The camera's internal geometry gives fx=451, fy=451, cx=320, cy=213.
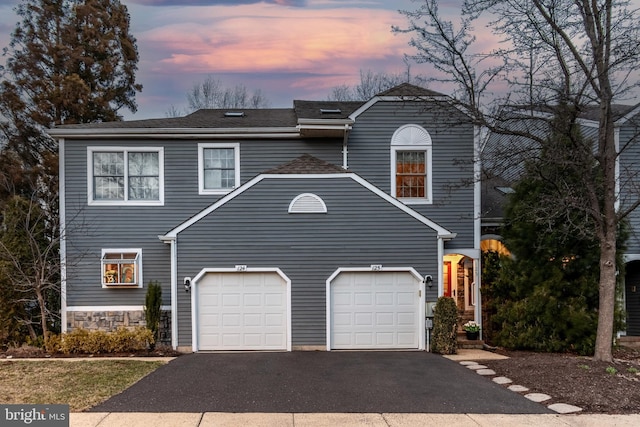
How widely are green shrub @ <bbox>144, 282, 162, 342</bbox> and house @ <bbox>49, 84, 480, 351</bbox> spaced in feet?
1.37

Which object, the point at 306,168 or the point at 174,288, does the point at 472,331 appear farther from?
the point at 174,288

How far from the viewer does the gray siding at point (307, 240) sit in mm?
10727

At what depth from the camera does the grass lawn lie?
6.44 m

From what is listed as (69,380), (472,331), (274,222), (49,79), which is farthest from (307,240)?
(49,79)

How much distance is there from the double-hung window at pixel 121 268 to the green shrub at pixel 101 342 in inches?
53.8

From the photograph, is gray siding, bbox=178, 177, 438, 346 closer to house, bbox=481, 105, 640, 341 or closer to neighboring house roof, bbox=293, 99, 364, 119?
neighboring house roof, bbox=293, 99, 364, 119

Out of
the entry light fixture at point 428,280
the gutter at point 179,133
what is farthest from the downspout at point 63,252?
the entry light fixture at point 428,280

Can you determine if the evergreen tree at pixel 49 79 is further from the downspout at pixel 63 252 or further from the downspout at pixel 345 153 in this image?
the downspout at pixel 345 153

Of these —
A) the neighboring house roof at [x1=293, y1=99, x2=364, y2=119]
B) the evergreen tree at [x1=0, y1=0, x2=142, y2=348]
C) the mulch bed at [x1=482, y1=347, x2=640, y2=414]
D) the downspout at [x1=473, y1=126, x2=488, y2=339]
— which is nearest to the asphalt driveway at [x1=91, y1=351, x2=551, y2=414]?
the mulch bed at [x1=482, y1=347, x2=640, y2=414]

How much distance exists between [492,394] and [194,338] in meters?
6.72

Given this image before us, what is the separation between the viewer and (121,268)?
37.9 feet

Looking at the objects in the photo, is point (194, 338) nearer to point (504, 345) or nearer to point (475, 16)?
point (504, 345)

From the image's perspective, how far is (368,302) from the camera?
1084cm

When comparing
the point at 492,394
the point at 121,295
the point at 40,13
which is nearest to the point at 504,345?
the point at 492,394
